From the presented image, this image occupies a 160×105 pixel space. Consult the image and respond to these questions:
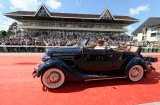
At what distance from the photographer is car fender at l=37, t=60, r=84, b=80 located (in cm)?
251

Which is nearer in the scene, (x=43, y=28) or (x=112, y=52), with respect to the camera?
(x=112, y=52)

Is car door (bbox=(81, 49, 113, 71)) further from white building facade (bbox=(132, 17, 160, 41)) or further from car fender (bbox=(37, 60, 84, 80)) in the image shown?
white building facade (bbox=(132, 17, 160, 41))

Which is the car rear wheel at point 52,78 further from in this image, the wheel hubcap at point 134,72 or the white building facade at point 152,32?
the white building facade at point 152,32

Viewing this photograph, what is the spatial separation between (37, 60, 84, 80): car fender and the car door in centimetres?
A: 44

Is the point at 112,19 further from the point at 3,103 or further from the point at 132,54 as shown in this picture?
the point at 3,103

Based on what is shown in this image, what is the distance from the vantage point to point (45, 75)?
2590 mm

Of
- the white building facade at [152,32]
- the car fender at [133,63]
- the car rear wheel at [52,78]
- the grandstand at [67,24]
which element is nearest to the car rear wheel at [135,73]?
the car fender at [133,63]

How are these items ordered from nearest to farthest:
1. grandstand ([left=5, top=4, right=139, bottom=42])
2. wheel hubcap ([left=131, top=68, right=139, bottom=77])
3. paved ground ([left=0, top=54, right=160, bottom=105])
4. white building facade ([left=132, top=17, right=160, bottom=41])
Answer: paved ground ([left=0, top=54, right=160, bottom=105]) → wheel hubcap ([left=131, top=68, right=139, bottom=77]) → grandstand ([left=5, top=4, right=139, bottom=42]) → white building facade ([left=132, top=17, right=160, bottom=41])

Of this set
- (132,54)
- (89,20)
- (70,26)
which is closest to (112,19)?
(89,20)

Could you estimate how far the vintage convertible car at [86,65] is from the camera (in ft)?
8.53

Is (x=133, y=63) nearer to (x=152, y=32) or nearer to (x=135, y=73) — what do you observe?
(x=135, y=73)

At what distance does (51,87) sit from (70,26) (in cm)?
2400

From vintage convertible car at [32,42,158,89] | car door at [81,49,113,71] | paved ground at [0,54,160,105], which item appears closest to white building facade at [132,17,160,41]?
vintage convertible car at [32,42,158,89]

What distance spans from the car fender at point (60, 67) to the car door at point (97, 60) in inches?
17.5
